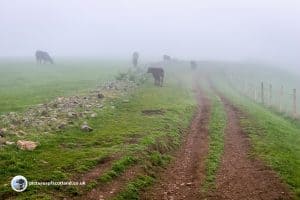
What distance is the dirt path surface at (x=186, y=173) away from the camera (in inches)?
645

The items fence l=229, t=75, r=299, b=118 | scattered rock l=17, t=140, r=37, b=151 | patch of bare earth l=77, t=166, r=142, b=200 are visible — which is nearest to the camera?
patch of bare earth l=77, t=166, r=142, b=200

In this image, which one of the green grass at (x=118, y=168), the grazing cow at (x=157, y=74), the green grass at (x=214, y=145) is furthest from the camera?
the grazing cow at (x=157, y=74)

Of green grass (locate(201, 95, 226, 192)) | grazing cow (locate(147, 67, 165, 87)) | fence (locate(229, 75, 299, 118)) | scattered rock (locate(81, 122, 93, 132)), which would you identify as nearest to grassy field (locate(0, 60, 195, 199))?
scattered rock (locate(81, 122, 93, 132))

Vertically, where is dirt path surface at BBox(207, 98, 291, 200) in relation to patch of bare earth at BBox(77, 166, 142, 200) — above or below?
below

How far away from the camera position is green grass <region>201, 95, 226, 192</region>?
59.0 feet

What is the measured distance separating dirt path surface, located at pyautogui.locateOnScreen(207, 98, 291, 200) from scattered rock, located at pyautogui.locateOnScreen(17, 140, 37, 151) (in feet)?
25.3

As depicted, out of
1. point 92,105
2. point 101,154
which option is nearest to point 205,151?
point 101,154

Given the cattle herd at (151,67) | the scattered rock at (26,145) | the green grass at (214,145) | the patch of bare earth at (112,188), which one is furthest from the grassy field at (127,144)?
the cattle herd at (151,67)

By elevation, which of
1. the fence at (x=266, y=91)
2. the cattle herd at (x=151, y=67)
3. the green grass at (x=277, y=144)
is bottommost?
the fence at (x=266, y=91)

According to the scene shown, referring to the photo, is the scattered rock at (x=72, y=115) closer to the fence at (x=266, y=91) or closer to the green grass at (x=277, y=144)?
the green grass at (x=277, y=144)

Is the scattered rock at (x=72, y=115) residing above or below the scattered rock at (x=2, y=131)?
below

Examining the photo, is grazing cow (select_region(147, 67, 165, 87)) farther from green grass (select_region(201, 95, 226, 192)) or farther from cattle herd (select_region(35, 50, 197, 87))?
green grass (select_region(201, 95, 226, 192))

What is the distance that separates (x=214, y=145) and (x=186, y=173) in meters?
5.23

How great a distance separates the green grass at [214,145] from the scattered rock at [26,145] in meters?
7.27
